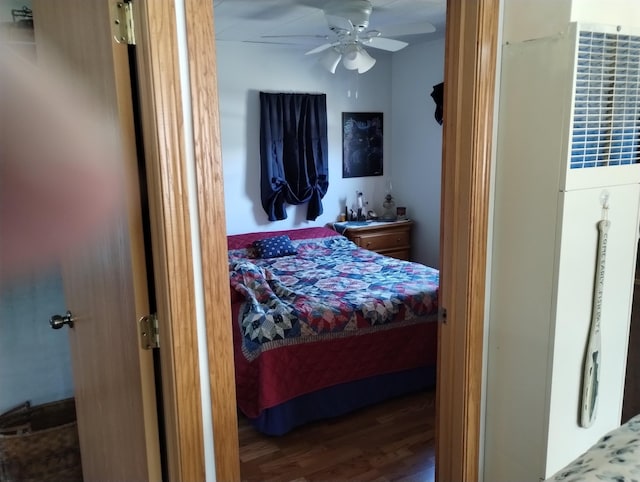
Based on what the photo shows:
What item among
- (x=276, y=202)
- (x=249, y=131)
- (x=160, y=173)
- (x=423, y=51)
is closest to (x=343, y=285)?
(x=276, y=202)

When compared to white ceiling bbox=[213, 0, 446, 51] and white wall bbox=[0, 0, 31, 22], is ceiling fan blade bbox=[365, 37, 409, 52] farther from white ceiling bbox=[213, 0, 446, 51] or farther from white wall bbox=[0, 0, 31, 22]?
white wall bbox=[0, 0, 31, 22]

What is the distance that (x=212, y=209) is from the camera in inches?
47.5

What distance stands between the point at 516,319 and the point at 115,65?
4.56ft

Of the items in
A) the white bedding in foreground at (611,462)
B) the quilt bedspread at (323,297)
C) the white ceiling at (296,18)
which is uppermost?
the white ceiling at (296,18)

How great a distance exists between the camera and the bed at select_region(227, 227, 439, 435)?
262 cm

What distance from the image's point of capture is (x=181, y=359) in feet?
3.95

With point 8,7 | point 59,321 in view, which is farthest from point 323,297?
point 8,7

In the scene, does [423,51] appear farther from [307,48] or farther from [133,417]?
[133,417]

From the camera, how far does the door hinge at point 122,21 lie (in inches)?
42.8

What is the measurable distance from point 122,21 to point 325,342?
201 centimetres

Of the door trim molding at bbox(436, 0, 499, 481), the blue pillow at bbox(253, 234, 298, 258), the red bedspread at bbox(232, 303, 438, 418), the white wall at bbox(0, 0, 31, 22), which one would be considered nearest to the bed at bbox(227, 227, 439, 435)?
the red bedspread at bbox(232, 303, 438, 418)

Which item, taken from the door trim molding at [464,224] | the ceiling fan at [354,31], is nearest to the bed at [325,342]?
the door trim molding at [464,224]

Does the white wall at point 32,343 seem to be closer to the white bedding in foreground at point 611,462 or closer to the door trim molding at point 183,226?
the door trim molding at point 183,226

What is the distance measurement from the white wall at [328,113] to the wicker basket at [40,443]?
2608 millimetres
